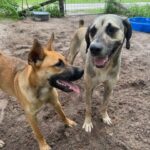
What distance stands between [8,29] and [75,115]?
184 inches

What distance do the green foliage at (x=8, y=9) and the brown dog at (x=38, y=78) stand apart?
587 centimetres

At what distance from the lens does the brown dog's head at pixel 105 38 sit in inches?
147

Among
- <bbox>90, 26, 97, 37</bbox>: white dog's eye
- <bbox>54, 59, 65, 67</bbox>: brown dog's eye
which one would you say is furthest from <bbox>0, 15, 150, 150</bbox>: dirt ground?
<bbox>90, 26, 97, 37</bbox>: white dog's eye

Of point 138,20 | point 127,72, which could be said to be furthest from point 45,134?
point 138,20

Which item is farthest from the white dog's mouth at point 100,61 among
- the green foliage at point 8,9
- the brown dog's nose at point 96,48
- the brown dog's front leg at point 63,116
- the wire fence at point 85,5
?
the wire fence at point 85,5

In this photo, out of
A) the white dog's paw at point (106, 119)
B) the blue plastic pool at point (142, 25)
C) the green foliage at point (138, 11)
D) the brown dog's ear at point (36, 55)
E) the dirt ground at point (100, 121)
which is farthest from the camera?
the green foliage at point (138, 11)

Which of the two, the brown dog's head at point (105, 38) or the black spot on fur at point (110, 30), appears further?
the black spot on fur at point (110, 30)

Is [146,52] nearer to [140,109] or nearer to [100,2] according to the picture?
[140,109]

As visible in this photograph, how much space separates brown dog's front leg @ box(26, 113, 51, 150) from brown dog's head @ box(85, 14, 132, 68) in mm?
1065

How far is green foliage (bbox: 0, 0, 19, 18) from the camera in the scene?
33.0 feet

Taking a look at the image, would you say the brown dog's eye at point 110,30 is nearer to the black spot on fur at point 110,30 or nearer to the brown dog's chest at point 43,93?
the black spot on fur at point 110,30

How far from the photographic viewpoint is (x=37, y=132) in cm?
411

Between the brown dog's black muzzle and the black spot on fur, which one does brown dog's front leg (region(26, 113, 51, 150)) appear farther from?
the black spot on fur

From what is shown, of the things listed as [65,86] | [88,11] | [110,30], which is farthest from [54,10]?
[65,86]
